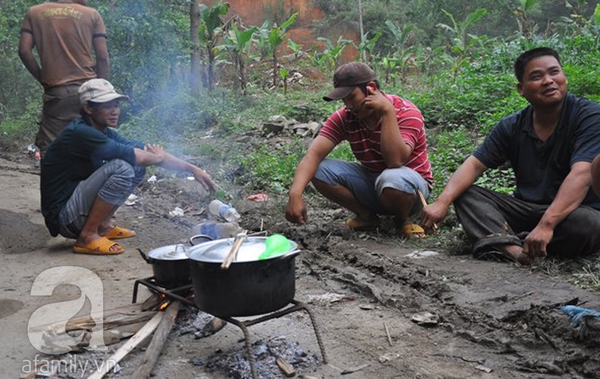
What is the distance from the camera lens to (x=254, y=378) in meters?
2.45

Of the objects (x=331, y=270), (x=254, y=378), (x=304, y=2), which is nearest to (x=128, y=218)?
(x=331, y=270)

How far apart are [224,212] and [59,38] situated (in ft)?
7.13

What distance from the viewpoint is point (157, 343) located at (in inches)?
109

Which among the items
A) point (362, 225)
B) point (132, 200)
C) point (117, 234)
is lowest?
point (132, 200)

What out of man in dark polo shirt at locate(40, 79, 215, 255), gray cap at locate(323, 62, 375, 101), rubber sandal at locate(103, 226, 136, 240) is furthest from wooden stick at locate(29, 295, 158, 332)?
gray cap at locate(323, 62, 375, 101)

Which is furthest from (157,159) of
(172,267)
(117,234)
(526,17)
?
(526,17)

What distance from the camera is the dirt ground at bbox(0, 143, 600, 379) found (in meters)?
2.67

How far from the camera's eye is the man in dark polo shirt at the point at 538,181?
3.57 metres

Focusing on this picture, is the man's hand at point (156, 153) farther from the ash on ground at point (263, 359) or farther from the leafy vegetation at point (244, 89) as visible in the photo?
the leafy vegetation at point (244, 89)

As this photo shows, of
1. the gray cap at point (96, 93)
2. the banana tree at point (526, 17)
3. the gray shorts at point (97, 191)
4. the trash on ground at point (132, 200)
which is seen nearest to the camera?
the gray cap at point (96, 93)

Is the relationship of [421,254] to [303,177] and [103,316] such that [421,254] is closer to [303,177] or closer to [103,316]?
[303,177]

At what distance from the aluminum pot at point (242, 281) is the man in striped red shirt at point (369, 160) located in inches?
71.4

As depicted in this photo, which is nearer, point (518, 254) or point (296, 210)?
point (518, 254)

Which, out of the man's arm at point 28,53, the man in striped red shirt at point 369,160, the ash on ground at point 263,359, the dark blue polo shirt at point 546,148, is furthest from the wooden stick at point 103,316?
the man's arm at point 28,53
